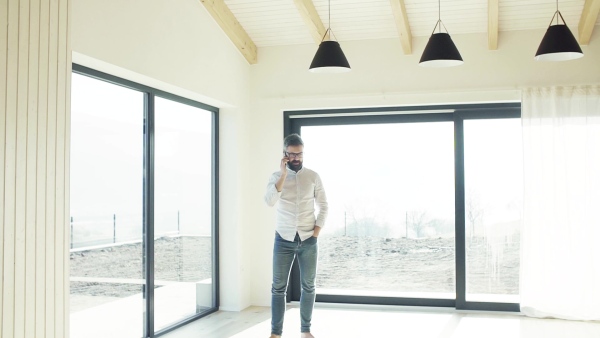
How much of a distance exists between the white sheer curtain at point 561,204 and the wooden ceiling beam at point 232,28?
8.29ft

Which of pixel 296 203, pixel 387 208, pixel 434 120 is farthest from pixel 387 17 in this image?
pixel 296 203

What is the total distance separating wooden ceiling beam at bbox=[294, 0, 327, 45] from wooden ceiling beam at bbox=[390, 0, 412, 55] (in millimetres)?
678

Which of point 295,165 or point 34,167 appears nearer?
point 34,167

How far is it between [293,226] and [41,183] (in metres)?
1.83

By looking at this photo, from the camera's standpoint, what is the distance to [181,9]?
464 cm

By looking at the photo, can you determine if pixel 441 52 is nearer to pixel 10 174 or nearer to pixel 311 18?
pixel 311 18

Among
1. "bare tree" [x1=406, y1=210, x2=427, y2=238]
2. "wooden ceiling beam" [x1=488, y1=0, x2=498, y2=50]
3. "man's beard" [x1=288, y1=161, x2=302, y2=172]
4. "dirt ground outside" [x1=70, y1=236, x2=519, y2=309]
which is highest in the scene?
"wooden ceiling beam" [x1=488, y1=0, x2=498, y2=50]

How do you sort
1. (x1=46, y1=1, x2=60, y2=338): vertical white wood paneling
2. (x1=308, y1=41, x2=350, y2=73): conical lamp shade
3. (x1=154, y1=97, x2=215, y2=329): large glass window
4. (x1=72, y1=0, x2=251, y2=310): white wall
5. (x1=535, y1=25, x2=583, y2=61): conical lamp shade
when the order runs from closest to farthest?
(x1=46, y1=1, x2=60, y2=338): vertical white wood paneling → (x1=72, y1=0, x2=251, y2=310): white wall → (x1=535, y1=25, x2=583, y2=61): conical lamp shade → (x1=308, y1=41, x2=350, y2=73): conical lamp shade → (x1=154, y1=97, x2=215, y2=329): large glass window

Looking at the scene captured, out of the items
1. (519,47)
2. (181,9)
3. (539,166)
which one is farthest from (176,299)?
(519,47)

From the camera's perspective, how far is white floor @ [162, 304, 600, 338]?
4.74 meters

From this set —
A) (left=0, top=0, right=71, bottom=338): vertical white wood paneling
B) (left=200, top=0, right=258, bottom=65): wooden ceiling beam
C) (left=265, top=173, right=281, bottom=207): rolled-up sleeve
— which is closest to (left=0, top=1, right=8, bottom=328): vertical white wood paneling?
(left=0, top=0, right=71, bottom=338): vertical white wood paneling

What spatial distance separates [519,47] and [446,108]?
2.65 feet

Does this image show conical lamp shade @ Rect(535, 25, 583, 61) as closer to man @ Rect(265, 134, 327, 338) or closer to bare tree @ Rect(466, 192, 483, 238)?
man @ Rect(265, 134, 327, 338)

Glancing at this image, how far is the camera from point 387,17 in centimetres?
542
